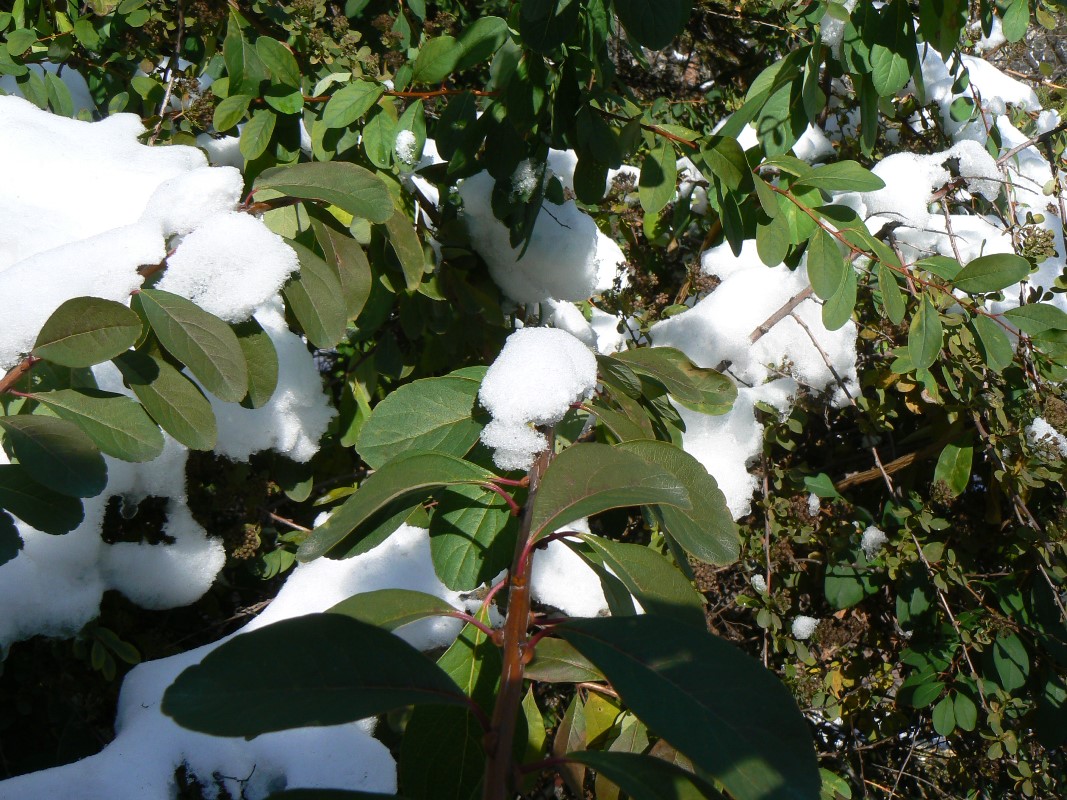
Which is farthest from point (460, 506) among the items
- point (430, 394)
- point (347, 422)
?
point (347, 422)

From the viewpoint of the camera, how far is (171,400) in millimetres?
861

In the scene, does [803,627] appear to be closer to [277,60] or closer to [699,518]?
[699,518]

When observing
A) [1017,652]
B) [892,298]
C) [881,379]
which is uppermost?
[892,298]

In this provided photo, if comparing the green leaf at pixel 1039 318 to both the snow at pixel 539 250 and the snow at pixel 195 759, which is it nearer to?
the snow at pixel 539 250

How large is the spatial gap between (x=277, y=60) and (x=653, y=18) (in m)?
0.69

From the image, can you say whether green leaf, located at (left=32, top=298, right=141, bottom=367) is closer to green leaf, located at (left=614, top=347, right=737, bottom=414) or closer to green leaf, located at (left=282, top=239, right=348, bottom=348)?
green leaf, located at (left=282, top=239, right=348, bottom=348)

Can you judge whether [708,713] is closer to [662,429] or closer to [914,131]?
[662,429]

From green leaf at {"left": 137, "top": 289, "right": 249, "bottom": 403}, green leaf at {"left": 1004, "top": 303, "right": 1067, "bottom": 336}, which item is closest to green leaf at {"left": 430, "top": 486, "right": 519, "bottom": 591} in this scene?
green leaf at {"left": 137, "top": 289, "right": 249, "bottom": 403}

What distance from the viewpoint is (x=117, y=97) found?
1.73 metres

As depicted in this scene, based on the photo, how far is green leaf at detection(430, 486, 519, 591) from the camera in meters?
0.83

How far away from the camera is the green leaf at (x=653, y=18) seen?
0.94 m

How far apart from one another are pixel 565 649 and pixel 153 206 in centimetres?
72

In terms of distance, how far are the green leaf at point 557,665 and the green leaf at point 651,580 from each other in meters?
0.07

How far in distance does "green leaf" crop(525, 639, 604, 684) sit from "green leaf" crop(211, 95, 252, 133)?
1042mm
